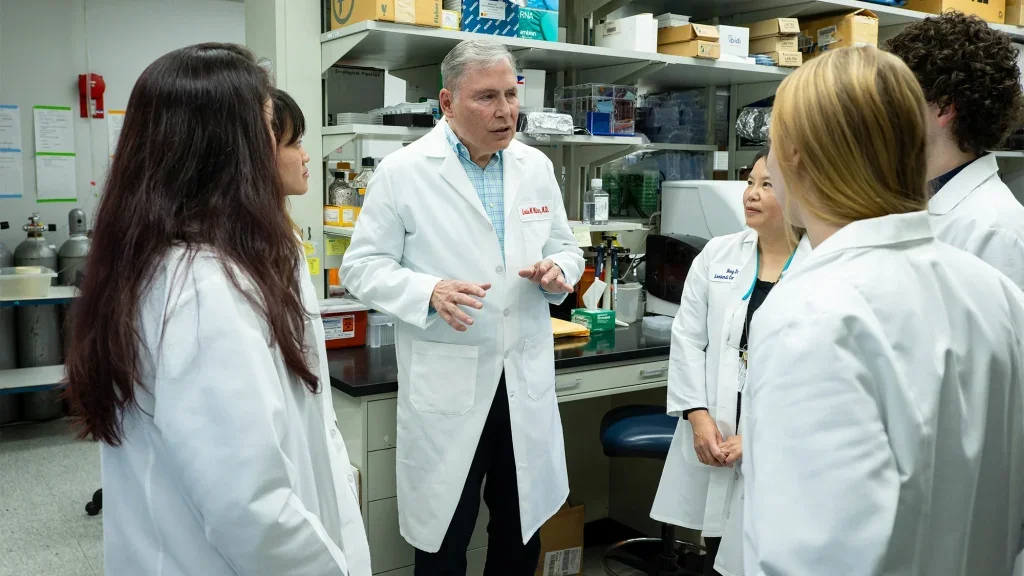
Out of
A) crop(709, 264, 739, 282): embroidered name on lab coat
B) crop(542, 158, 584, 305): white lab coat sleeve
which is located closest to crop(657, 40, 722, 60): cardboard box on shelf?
crop(542, 158, 584, 305): white lab coat sleeve

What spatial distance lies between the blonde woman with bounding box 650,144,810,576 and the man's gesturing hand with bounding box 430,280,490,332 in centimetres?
60

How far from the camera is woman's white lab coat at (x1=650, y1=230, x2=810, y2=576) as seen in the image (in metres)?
2.09

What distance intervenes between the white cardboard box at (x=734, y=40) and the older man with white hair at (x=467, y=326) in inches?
55.3

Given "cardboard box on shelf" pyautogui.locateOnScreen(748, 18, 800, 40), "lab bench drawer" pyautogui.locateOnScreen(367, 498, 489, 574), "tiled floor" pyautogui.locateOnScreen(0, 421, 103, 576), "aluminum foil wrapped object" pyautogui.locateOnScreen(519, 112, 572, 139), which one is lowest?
"tiled floor" pyautogui.locateOnScreen(0, 421, 103, 576)

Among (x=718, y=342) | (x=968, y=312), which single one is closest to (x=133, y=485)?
(x=968, y=312)

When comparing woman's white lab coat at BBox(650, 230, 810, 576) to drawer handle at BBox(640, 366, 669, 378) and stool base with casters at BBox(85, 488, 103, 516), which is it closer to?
drawer handle at BBox(640, 366, 669, 378)

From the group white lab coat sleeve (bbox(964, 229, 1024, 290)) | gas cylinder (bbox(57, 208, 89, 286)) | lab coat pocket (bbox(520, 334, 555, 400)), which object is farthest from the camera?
gas cylinder (bbox(57, 208, 89, 286))

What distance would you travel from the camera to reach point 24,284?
3.94 metres

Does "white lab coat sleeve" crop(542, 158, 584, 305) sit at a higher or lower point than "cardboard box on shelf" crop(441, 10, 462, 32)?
lower

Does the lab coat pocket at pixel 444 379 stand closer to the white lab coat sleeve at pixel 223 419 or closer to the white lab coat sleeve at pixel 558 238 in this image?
the white lab coat sleeve at pixel 558 238

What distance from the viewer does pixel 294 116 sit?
1481 mm

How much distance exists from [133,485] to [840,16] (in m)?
3.32

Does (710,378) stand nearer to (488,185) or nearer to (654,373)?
(654,373)

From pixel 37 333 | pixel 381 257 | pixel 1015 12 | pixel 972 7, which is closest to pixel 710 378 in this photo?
pixel 381 257
